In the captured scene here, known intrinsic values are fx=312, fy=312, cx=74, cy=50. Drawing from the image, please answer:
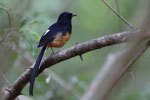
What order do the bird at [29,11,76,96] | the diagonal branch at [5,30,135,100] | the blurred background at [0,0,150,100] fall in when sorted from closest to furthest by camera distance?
1. the diagonal branch at [5,30,135,100]
2. the bird at [29,11,76,96]
3. the blurred background at [0,0,150,100]

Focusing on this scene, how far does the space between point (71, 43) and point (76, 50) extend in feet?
14.1

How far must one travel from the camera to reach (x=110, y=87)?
4.47 ft

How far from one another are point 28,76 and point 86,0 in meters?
3.85

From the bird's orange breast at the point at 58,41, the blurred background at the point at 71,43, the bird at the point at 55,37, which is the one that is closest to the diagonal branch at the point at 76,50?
the bird at the point at 55,37

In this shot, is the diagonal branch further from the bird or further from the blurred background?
the blurred background

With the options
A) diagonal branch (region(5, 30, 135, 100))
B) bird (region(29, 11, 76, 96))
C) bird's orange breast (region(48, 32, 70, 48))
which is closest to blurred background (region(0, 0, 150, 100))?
bird (region(29, 11, 76, 96))

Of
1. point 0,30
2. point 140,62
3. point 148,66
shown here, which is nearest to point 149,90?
point 140,62

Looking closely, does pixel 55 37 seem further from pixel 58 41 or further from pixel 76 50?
pixel 76 50

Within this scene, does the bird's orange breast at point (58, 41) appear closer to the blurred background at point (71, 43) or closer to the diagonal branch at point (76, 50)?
the blurred background at point (71, 43)

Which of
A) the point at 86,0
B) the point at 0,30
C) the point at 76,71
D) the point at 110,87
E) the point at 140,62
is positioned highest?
the point at 110,87

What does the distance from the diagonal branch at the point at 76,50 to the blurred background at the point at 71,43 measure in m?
0.50

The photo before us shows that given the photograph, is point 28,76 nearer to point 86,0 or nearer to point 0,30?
point 0,30

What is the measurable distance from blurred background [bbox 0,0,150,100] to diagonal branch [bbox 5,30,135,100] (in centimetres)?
50

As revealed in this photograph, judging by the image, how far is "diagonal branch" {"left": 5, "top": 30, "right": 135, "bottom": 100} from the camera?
8.75 feet
